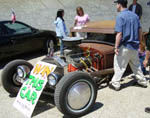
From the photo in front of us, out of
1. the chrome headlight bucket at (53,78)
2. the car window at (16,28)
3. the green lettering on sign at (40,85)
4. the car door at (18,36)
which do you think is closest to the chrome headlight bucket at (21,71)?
the green lettering on sign at (40,85)

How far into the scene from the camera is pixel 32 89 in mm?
3457

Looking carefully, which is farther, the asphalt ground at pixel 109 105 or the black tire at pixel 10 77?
the black tire at pixel 10 77

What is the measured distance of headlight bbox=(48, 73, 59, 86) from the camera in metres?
3.23

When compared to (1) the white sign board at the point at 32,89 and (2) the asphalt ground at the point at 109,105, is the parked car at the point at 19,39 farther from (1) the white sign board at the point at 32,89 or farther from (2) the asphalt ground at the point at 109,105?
(1) the white sign board at the point at 32,89

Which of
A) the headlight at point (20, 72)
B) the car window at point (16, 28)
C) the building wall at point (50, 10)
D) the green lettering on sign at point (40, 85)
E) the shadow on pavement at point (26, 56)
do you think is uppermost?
the building wall at point (50, 10)

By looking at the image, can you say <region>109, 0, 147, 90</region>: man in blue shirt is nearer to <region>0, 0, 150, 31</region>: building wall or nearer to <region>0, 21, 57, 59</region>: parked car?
<region>0, 21, 57, 59</region>: parked car

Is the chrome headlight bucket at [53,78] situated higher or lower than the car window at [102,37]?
lower

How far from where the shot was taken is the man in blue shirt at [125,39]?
3.77 metres

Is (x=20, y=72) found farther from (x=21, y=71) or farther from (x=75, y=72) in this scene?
(x=75, y=72)

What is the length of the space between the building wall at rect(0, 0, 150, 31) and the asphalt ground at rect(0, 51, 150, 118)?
662 centimetres

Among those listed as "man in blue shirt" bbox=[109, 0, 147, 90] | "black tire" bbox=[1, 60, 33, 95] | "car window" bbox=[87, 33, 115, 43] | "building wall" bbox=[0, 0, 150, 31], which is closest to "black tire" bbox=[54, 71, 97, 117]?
"man in blue shirt" bbox=[109, 0, 147, 90]

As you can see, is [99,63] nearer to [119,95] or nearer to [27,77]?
[119,95]

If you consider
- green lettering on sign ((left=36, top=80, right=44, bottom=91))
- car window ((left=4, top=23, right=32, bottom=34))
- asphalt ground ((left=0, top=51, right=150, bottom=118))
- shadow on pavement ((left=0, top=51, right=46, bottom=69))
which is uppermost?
car window ((left=4, top=23, right=32, bottom=34))

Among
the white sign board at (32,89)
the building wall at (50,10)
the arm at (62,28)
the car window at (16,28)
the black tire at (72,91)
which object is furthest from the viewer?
the building wall at (50,10)
